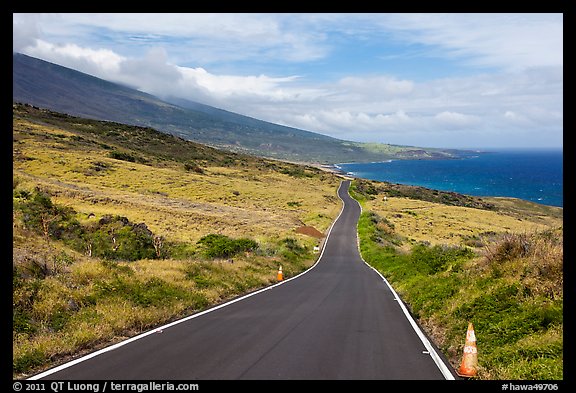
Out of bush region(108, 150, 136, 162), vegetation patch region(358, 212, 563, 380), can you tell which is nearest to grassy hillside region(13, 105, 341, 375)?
bush region(108, 150, 136, 162)

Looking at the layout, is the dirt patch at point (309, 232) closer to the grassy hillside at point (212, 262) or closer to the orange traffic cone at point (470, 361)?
the grassy hillside at point (212, 262)

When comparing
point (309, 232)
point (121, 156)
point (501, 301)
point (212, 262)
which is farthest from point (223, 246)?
point (121, 156)

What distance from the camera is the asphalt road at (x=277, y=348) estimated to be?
7.00 metres

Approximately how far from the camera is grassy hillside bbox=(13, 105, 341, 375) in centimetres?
961

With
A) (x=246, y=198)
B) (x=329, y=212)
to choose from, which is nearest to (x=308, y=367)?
(x=329, y=212)

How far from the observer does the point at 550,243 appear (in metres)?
11.1

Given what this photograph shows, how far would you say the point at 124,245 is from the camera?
1147 inches

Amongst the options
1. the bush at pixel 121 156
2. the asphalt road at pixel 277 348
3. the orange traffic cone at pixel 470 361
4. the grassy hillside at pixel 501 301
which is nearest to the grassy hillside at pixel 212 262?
the grassy hillside at pixel 501 301

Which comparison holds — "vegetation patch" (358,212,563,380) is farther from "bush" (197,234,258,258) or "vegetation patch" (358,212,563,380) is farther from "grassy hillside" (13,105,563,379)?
"bush" (197,234,258,258)

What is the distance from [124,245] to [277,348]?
76.4 feet

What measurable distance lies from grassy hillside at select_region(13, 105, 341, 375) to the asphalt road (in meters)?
1.10

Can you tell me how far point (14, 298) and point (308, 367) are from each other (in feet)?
21.9

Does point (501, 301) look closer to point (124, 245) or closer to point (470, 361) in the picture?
point (470, 361)
